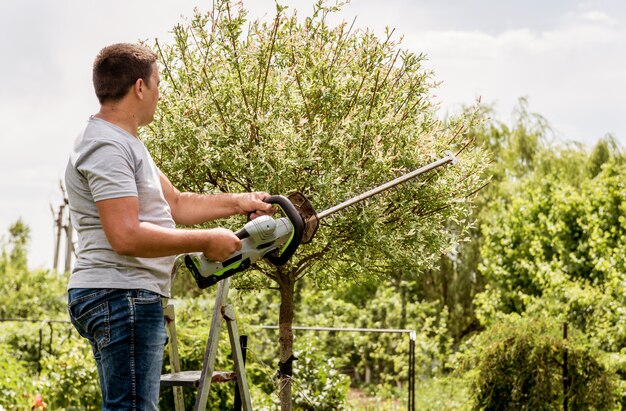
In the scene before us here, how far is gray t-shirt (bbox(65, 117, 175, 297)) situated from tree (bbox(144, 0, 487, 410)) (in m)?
1.15

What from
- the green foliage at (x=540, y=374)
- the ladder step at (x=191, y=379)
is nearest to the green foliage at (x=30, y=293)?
the green foliage at (x=540, y=374)

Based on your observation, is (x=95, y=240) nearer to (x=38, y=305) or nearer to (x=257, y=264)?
(x=257, y=264)

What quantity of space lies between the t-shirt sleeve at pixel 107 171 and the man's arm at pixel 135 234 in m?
0.02

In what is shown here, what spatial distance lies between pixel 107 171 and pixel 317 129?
153 centimetres

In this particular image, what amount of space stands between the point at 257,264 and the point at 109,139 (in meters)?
1.92

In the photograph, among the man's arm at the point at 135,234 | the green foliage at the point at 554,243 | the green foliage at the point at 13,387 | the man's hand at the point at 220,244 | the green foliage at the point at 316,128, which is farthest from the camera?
the green foliage at the point at 554,243

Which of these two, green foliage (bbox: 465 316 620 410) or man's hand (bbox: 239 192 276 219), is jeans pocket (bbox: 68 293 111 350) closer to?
man's hand (bbox: 239 192 276 219)

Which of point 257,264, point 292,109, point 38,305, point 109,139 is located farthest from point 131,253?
point 38,305

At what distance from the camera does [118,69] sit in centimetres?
250

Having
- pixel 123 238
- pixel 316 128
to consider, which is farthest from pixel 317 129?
pixel 123 238

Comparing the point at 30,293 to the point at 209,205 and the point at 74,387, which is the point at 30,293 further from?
the point at 209,205

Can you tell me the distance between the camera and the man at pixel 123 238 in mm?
2334

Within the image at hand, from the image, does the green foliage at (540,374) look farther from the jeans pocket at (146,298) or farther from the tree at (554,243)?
the jeans pocket at (146,298)

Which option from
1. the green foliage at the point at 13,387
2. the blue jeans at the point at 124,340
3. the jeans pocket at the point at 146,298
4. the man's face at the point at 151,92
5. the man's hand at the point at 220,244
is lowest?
the green foliage at the point at 13,387
